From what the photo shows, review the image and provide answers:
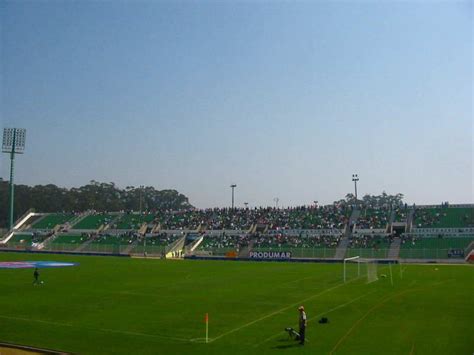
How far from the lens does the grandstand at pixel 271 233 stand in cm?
6731

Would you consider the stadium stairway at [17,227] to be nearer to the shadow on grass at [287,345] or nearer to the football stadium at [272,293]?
the football stadium at [272,293]

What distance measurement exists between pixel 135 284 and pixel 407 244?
41253 mm

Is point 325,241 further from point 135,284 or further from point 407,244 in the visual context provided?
point 135,284

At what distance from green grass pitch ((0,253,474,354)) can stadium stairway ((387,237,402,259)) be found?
2149 centimetres

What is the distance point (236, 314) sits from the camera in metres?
25.7

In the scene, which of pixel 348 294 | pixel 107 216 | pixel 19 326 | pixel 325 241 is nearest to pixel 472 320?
pixel 348 294

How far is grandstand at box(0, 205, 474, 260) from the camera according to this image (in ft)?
221

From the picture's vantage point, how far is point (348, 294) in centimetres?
3216

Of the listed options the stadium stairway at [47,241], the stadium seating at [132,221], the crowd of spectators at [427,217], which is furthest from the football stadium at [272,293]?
the stadium seating at [132,221]

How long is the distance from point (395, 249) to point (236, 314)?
45.1 m

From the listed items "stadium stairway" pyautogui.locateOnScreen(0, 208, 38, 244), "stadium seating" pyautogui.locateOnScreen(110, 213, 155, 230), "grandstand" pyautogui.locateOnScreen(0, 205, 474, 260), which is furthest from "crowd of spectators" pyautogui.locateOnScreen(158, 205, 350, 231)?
"stadium stairway" pyautogui.locateOnScreen(0, 208, 38, 244)

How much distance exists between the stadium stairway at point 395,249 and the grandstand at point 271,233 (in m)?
0.12

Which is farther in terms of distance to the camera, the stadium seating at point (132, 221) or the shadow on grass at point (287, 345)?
the stadium seating at point (132, 221)

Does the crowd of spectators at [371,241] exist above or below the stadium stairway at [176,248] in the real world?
above
